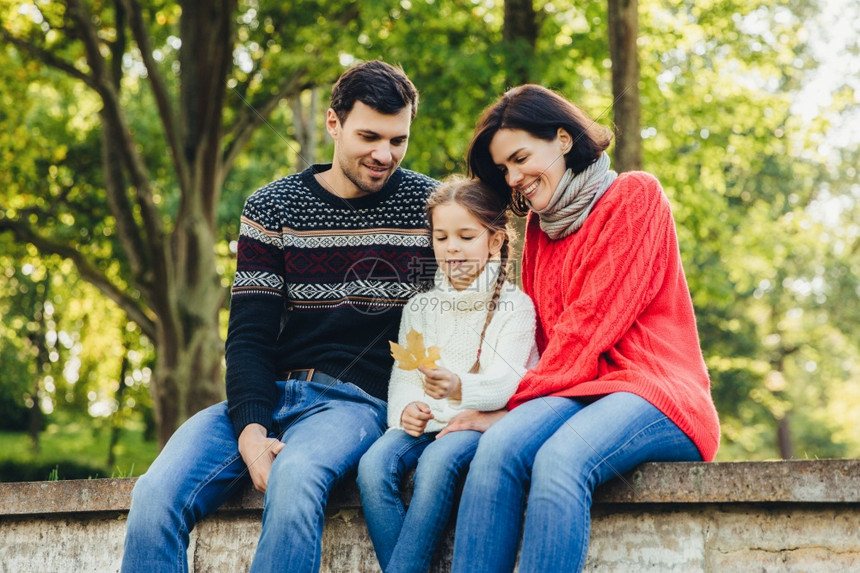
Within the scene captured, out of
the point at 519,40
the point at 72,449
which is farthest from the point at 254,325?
the point at 72,449

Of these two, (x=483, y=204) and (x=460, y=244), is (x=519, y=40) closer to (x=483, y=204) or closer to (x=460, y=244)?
(x=483, y=204)

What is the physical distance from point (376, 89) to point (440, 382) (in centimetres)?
123

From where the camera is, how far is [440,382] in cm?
286

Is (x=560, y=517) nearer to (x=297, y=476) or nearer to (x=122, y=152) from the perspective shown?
(x=297, y=476)

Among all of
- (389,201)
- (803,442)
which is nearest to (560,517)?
(389,201)

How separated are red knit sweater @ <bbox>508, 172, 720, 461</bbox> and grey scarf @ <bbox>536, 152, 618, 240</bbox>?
36mm

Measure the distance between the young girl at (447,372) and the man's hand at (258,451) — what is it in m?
0.32

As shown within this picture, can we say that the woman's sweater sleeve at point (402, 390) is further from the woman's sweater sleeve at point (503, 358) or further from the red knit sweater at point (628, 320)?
the red knit sweater at point (628, 320)

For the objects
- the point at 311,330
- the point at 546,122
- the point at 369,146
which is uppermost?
the point at 546,122

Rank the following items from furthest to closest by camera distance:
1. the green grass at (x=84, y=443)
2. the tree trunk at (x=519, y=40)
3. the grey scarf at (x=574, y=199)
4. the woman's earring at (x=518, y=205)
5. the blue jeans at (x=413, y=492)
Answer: the green grass at (x=84, y=443) < the tree trunk at (x=519, y=40) < the woman's earring at (x=518, y=205) < the grey scarf at (x=574, y=199) < the blue jeans at (x=413, y=492)

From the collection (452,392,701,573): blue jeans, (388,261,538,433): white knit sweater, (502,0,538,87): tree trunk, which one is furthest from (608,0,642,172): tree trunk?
(452,392,701,573): blue jeans

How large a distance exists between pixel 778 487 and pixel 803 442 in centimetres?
2748

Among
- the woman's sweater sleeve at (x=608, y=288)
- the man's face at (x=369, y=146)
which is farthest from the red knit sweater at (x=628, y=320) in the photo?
the man's face at (x=369, y=146)

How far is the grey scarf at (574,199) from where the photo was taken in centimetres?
306
